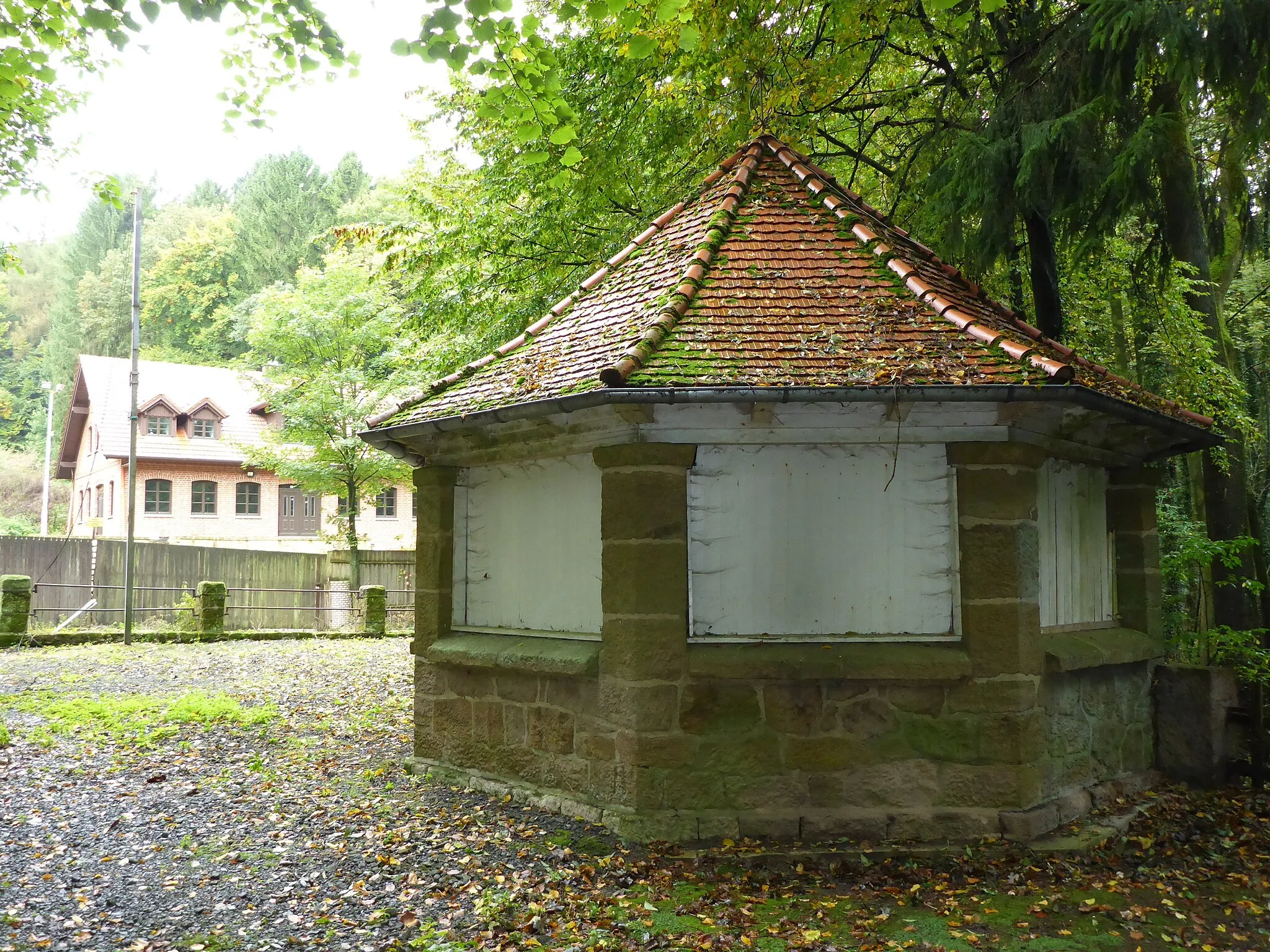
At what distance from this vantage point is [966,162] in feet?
23.7

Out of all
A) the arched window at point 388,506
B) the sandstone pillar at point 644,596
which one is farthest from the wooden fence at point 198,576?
the sandstone pillar at point 644,596

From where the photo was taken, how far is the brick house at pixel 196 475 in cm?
2783

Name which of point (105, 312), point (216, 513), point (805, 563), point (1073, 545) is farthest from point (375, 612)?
Answer: point (105, 312)

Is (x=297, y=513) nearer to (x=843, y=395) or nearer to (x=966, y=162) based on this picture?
(x=966, y=162)

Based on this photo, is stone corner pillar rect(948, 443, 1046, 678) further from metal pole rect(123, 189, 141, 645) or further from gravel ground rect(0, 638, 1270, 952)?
metal pole rect(123, 189, 141, 645)

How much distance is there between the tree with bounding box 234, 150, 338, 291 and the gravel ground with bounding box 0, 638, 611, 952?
1353 inches

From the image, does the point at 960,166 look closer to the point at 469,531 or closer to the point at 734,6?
the point at 734,6

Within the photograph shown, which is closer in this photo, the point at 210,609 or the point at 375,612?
the point at 210,609

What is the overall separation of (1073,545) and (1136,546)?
2.94 feet

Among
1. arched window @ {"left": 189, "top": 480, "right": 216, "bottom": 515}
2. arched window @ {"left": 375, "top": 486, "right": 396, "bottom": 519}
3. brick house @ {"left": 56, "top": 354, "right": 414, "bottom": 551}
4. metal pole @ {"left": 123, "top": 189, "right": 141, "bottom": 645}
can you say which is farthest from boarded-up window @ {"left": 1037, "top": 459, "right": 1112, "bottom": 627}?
arched window @ {"left": 189, "top": 480, "right": 216, "bottom": 515}

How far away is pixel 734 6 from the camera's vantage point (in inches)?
302

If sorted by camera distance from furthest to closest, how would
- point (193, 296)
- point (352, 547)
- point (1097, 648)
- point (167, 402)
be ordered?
1. point (193, 296)
2. point (167, 402)
3. point (352, 547)
4. point (1097, 648)

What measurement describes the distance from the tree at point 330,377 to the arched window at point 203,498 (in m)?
7.75

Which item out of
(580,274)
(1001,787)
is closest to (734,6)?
(580,274)
